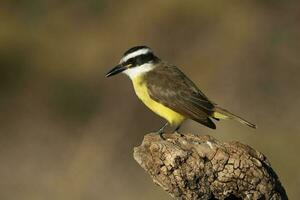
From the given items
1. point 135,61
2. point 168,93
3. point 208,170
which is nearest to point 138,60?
point 135,61

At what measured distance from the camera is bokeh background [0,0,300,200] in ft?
49.6

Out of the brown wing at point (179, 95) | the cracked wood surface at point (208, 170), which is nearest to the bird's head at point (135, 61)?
the brown wing at point (179, 95)

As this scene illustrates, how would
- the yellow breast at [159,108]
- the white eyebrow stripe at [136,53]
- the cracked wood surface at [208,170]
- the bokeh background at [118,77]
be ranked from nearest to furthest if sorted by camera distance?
the cracked wood surface at [208,170], the yellow breast at [159,108], the white eyebrow stripe at [136,53], the bokeh background at [118,77]

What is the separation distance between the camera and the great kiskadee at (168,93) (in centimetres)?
998

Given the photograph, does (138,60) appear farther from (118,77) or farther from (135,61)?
(118,77)

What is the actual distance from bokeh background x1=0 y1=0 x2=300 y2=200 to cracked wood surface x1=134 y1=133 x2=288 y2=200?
7.01 m

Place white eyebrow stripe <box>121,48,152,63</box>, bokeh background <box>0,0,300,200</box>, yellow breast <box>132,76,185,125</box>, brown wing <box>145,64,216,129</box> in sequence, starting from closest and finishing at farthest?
1. brown wing <box>145,64,216,129</box>
2. yellow breast <box>132,76,185,125</box>
3. white eyebrow stripe <box>121,48,152,63</box>
4. bokeh background <box>0,0,300,200</box>

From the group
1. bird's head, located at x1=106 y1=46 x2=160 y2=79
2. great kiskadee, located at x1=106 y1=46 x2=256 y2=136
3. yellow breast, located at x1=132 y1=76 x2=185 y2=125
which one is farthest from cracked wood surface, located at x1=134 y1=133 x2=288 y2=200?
bird's head, located at x1=106 y1=46 x2=160 y2=79

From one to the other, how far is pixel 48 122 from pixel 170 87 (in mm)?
7023

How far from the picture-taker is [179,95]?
10.1 m

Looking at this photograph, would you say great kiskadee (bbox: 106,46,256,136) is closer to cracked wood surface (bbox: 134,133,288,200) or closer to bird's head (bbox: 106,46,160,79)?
bird's head (bbox: 106,46,160,79)

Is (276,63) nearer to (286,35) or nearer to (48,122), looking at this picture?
(286,35)

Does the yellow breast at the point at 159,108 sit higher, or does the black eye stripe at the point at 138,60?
the black eye stripe at the point at 138,60

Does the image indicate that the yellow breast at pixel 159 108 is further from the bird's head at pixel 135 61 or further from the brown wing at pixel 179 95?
→ the bird's head at pixel 135 61
